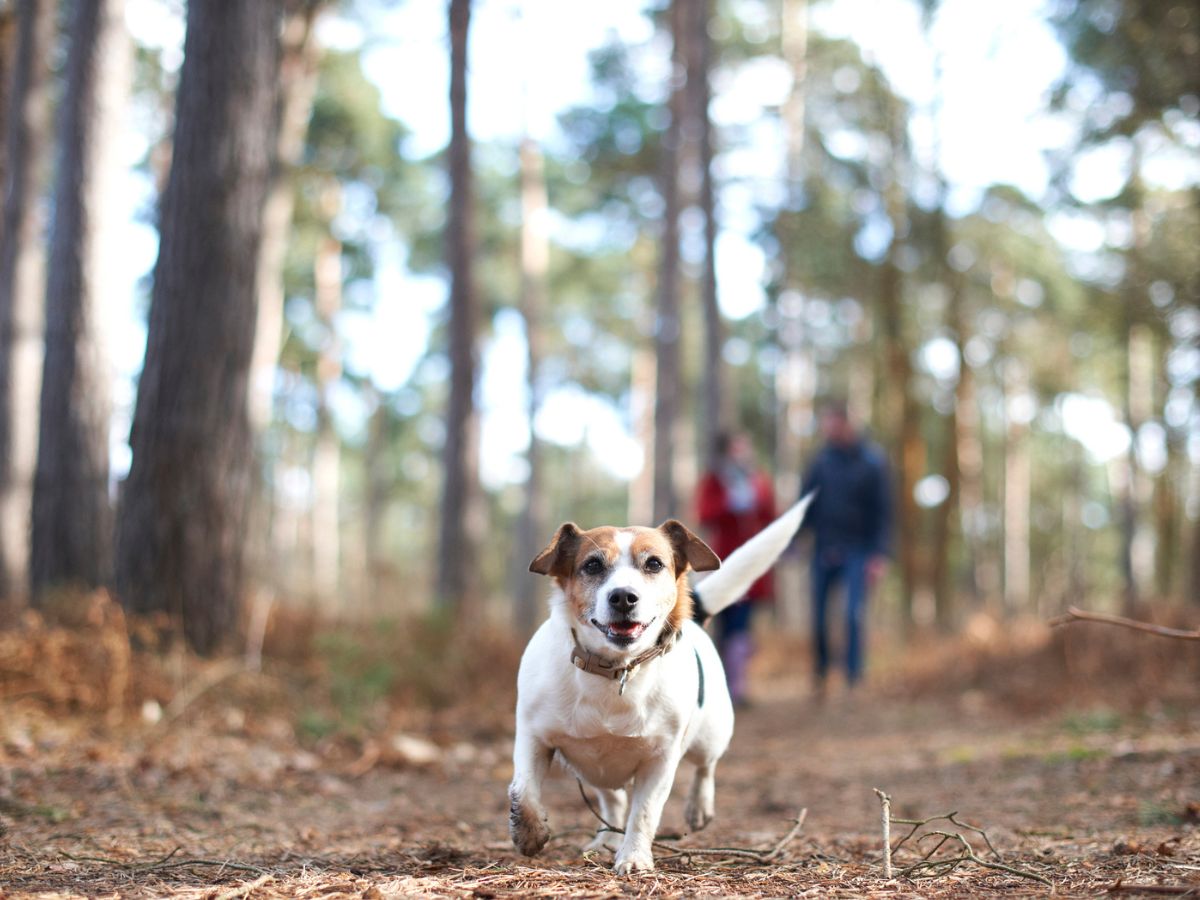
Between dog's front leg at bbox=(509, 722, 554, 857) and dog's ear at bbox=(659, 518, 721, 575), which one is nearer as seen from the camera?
dog's front leg at bbox=(509, 722, 554, 857)

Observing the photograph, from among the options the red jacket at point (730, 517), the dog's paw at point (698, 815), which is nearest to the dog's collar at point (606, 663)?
the dog's paw at point (698, 815)

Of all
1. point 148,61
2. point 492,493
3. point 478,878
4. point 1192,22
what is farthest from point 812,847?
point 492,493

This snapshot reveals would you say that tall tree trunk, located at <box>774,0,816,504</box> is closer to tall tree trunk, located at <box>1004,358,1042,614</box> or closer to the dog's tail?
tall tree trunk, located at <box>1004,358,1042,614</box>

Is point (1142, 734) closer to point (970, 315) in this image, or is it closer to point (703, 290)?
point (703, 290)

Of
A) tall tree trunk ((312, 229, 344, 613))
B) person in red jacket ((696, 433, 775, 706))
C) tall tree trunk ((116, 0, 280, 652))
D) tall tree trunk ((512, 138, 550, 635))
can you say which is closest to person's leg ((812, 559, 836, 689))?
person in red jacket ((696, 433, 775, 706))

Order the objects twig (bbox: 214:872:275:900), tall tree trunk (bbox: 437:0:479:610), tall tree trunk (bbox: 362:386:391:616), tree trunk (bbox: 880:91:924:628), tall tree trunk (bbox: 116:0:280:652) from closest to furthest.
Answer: twig (bbox: 214:872:275:900) < tall tree trunk (bbox: 116:0:280:652) < tall tree trunk (bbox: 437:0:479:610) < tree trunk (bbox: 880:91:924:628) < tall tree trunk (bbox: 362:386:391:616)

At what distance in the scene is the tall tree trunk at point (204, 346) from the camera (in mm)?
7137

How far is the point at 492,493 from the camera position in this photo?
4612cm

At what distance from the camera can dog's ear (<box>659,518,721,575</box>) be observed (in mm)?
4125

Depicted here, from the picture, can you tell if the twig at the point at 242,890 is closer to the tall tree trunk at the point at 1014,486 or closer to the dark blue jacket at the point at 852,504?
the dark blue jacket at the point at 852,504

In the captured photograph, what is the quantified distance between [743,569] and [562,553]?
3.56ft

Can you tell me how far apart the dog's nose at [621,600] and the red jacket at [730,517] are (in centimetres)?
618

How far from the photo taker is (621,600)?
3.56m

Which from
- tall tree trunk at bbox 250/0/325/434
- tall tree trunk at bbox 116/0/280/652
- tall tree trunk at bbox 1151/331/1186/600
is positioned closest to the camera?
tall tree trunk at bbox 116/0/280/652
